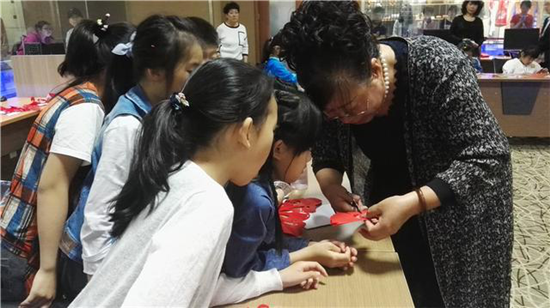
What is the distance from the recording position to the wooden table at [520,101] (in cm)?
412

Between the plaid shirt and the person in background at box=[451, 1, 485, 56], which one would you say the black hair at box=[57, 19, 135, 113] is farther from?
the person in background at box=[451, 1, 485, 56]

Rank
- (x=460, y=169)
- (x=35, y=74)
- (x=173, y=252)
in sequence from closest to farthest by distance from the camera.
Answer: (x=173, y=252) → (x=460, y=169) → (x=35, y=74)

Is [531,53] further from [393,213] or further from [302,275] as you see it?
[302,275]

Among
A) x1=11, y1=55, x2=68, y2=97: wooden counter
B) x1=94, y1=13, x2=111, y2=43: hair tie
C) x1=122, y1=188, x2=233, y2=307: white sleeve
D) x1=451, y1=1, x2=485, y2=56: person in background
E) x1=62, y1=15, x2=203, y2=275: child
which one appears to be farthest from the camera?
x1=451, y1=1, x2=485, y2=56: person in background

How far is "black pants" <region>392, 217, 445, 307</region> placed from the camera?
1.17m

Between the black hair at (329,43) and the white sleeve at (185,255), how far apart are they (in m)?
0.40

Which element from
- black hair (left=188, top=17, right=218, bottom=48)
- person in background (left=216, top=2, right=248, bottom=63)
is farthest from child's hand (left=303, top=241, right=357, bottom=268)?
person in background (left=216, top=2, right=248, bottom=63)

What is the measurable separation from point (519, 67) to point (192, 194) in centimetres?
506

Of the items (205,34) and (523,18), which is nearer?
(205,34)

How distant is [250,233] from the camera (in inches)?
35.7

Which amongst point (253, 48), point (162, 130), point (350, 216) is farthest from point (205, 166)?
point (253, 48)

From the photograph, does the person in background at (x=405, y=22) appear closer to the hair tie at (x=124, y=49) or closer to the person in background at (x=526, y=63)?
the person in background at (x=526, y=63)

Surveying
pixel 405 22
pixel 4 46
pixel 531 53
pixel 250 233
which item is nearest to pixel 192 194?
pixel 250 233

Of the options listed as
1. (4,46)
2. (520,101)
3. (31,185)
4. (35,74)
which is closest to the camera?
(31,185)
